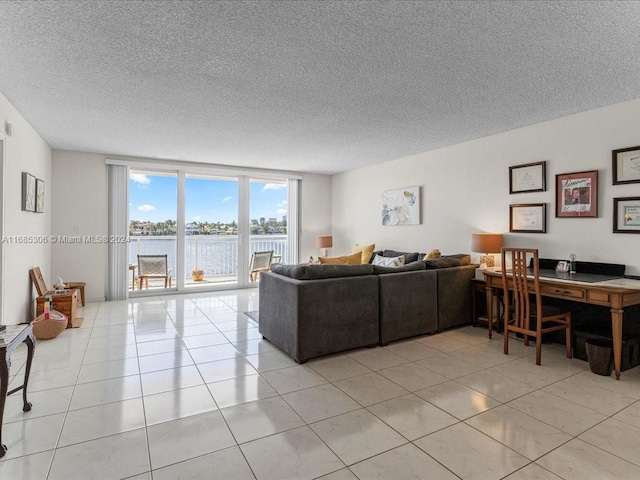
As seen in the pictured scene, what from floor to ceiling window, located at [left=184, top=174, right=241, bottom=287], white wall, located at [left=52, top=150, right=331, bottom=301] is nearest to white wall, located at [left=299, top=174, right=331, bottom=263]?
floor to ceiling window, located at [left=184, top=174, right=241, bottom=287]

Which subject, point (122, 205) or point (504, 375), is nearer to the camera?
point (504, 375)

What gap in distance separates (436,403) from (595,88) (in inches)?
117

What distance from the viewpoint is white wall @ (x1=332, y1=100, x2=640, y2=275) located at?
3.51 meters

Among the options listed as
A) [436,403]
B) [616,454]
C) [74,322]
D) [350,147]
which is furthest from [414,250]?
[74,322]

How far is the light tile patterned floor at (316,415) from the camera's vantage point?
1.82 m

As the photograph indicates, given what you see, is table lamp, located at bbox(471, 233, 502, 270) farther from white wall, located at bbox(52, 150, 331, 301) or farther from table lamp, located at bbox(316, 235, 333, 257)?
white wall, located at bbox(52, 150, 331, 301)

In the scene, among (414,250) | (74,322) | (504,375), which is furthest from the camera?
(414,250)

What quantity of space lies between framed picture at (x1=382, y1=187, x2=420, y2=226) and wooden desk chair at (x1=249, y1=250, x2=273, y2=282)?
97.6 inches

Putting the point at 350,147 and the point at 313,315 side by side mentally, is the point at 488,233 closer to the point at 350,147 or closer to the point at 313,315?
the point at 350,147

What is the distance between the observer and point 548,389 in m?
2.68

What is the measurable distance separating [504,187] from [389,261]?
6.16 feet

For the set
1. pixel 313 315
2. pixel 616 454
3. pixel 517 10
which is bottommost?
pixel 616 454

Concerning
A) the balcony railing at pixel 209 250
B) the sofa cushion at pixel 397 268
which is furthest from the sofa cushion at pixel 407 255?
the balcony railing at pixel 209 250

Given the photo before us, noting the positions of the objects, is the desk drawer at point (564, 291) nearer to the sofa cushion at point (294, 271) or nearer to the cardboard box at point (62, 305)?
the sofa cushion at point (294, 271)
